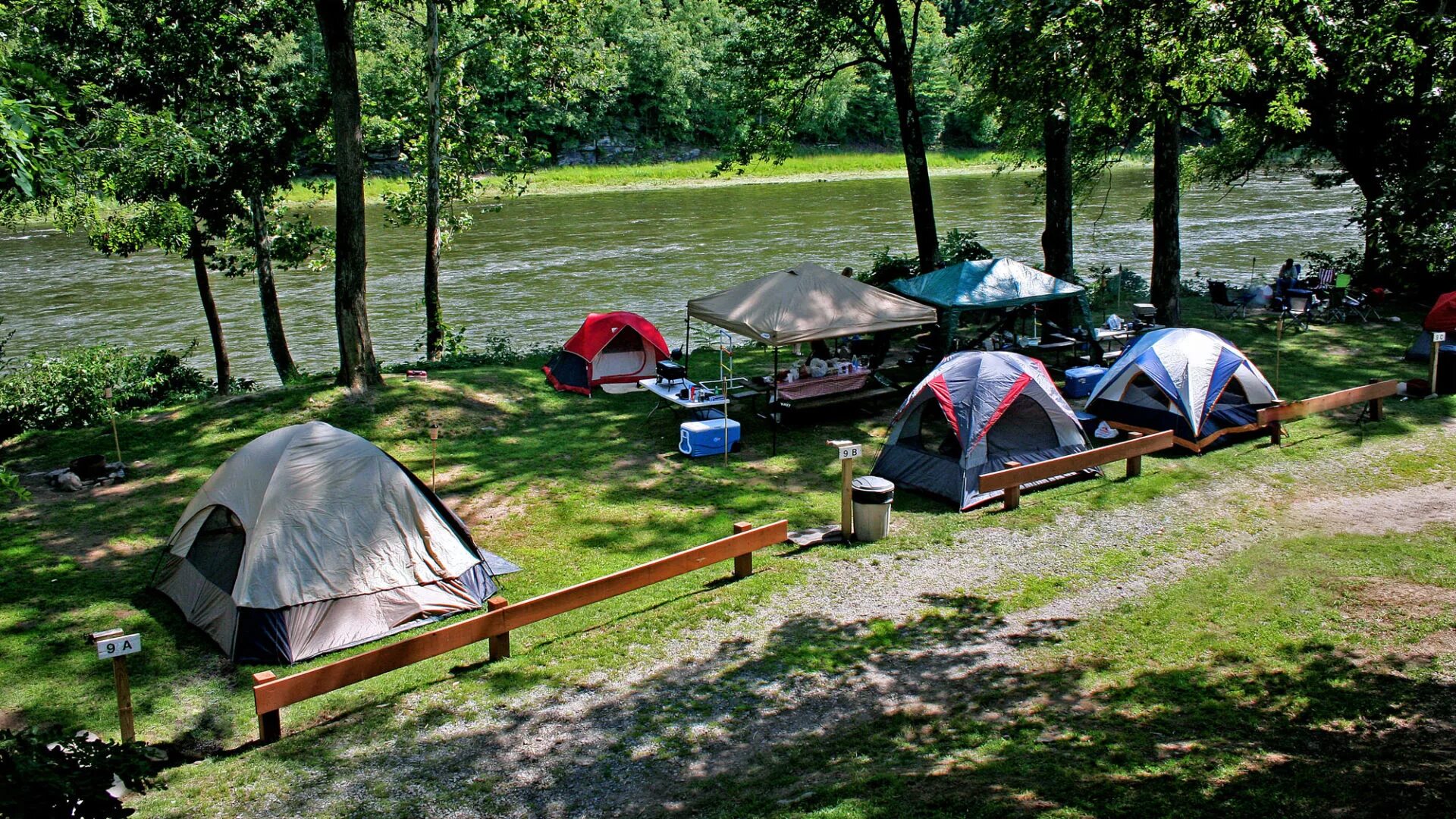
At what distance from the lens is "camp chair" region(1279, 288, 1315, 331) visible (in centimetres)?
1947

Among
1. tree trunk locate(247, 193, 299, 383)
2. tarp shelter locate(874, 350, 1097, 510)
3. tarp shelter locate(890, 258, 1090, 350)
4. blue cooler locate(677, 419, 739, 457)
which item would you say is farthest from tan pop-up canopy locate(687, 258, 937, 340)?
tree trunk locate(247, 193, 299, 383)

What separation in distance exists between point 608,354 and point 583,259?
19586 millimetres

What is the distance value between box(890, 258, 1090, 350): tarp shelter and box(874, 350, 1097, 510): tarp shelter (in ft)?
10.5

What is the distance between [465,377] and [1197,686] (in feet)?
37.5

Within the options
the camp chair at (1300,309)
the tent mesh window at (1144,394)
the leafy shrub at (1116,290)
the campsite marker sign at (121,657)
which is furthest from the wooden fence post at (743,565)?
the leafy shrub at (1116,290)

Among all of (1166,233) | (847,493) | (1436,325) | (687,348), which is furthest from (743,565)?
(1436,325)

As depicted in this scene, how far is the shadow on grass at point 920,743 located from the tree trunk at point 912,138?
43.0ft

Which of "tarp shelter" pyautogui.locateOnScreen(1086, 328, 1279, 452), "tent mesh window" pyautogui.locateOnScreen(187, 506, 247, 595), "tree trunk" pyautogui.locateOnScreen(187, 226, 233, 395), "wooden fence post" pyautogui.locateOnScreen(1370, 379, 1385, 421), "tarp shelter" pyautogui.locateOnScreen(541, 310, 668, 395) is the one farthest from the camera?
"tree trunk" pyautogui.locateOnScreen(187, 226, 233, 395)

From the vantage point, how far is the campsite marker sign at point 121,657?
6.68 metres

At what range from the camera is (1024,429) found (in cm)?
1232

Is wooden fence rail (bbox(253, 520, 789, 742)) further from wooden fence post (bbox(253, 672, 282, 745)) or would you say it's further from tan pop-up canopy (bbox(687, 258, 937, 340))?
tan pop-up canopy (bbox(687, 258, 937, 340))

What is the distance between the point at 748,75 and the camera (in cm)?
2230

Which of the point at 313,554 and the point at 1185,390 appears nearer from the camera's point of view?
the point at 313,554

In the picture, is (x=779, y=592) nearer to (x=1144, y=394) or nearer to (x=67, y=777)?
(x=67, y=777)
